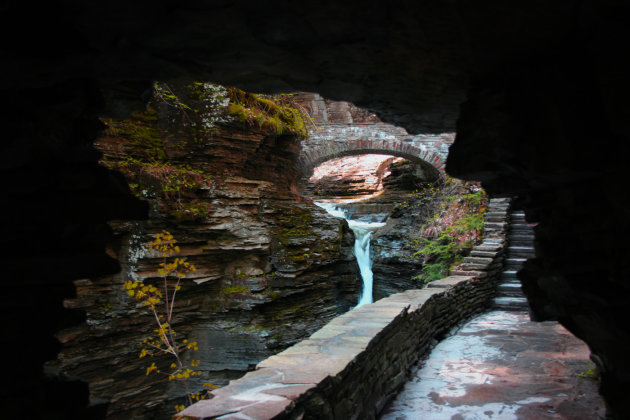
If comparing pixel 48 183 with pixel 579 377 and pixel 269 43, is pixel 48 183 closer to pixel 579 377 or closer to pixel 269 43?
pixel 269 43

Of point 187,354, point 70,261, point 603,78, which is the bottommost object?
point 187,354

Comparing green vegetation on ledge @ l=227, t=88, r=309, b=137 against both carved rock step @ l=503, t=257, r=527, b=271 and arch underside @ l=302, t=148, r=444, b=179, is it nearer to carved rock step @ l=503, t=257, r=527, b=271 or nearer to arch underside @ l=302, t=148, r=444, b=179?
arch underside @ l=302, t=148, r=444, b=179

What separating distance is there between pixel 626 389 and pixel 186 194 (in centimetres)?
605

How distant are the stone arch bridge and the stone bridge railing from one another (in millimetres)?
7392

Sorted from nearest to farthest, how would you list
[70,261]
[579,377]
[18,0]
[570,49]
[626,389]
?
[18,0] → [570,49] → [626,389] → [70,261] → [579,377]

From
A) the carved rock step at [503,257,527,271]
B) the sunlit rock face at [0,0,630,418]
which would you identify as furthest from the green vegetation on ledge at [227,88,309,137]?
the sunlit rock face at [0,0,630,418]

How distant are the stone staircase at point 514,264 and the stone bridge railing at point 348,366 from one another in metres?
1.71

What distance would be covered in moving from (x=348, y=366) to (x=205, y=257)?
4491mm

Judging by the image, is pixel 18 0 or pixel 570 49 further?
pixel 570 49

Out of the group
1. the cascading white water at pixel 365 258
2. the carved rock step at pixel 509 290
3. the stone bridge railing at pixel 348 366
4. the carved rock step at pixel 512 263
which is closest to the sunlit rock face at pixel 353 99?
the stone bridge railing at pixel 348 366

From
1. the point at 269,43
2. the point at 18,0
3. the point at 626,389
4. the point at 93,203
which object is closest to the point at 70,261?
the point at 93,203

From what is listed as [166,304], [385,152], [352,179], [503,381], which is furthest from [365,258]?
[352,179]

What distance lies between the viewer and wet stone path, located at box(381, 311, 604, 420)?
3.01 m

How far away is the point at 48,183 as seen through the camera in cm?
155
